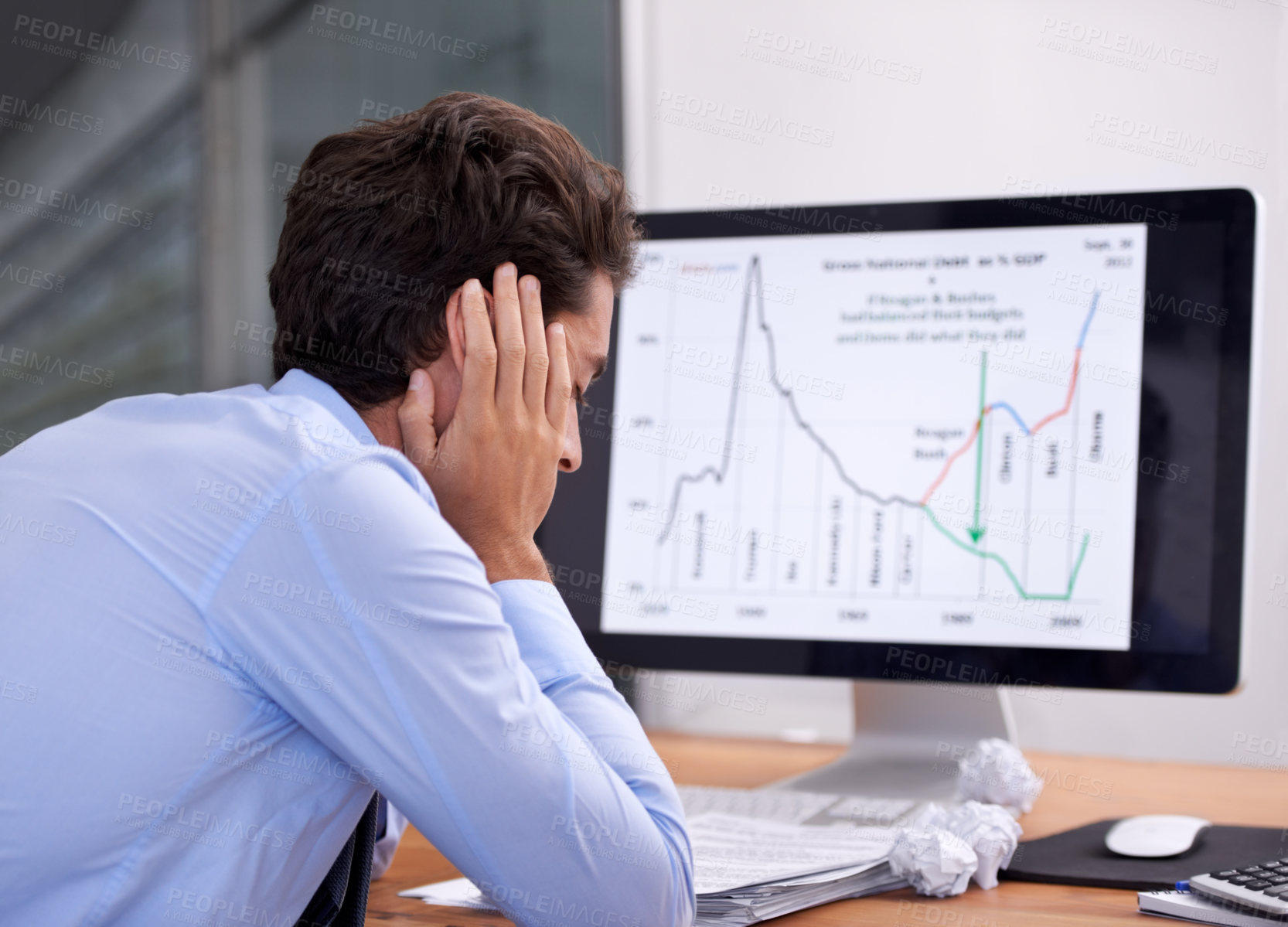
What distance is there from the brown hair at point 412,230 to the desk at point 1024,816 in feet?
1.35

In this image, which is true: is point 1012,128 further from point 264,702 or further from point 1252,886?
point 264,702

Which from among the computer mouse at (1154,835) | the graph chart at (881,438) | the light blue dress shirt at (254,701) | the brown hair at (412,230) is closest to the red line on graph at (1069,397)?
the graph chart at (881,438)

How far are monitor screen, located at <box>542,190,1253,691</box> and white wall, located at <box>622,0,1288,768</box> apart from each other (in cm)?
20

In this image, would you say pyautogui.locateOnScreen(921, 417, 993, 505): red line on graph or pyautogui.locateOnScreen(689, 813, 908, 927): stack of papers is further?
pyautogui.locateOnScreen(921, 417, 993, 505): red line on graph

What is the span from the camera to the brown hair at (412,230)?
0.76 m

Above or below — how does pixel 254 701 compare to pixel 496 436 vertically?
below

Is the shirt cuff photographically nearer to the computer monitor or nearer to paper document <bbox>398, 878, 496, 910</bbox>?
paper document <bbox>398, 878, 496, 910</bbox>

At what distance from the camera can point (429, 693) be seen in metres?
0.57

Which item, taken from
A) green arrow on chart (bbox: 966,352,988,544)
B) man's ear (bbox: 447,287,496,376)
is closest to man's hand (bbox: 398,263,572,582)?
man's ear (bbox: 447,287,496,376)

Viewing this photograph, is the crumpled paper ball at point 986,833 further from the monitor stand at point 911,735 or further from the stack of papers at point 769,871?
the monitor stand at point 911,735

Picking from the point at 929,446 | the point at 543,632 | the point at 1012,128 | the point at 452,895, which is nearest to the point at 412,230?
the point at 543,632

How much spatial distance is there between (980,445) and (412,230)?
2.08 feet

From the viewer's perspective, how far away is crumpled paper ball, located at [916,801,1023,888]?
0.80 meters

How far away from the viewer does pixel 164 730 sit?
580 mm
